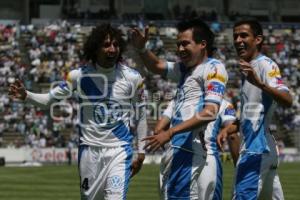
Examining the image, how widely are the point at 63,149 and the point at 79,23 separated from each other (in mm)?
15663

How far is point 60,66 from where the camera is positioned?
47.5 meters

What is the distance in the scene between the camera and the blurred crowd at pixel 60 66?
1649 inches

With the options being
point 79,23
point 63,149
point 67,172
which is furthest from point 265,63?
point 79,23

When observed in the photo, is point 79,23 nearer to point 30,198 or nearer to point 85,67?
point 30,198

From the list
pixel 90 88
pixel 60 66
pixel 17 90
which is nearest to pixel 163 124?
pixel 90 88

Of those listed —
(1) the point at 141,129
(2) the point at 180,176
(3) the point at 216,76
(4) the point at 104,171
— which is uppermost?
(3) the point at 216,76

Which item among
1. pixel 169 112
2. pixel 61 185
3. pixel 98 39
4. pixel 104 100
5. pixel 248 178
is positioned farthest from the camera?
pixel 61 185

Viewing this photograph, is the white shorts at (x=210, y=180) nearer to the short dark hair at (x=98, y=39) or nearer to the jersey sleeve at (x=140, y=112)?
the jersey sleeve at (x=140, y=112)

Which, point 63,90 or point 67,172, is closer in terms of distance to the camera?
point 63,90

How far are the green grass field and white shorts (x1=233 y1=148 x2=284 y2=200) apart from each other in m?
10.3

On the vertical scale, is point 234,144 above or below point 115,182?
above

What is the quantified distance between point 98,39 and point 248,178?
2248mm

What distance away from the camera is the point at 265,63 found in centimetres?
877

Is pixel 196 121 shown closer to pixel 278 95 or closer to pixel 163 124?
pixel 163 124
